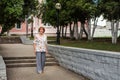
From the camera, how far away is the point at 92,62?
12.3 m

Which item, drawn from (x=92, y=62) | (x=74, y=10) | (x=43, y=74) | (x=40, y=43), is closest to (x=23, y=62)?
(x=43, y=74)

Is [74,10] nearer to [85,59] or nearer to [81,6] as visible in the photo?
[81,6]

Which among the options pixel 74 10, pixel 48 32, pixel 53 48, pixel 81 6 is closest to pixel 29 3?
pixel 53 48

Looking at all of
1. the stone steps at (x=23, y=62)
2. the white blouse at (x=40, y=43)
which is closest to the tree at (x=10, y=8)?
the stone steps at (x=23, y=62)

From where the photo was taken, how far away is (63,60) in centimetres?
1571

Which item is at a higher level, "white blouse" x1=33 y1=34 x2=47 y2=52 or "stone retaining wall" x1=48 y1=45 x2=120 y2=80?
"white blouse" x1=33 y1=34 x2=47 y2=52

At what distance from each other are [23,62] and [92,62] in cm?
490

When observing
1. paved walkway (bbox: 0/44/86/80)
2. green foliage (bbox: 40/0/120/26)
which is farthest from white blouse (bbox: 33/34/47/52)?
green foliage (bbox: 40/0/120/26)

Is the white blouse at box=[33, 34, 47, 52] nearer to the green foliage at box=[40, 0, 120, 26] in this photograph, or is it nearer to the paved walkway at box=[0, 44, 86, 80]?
the paved walkway at box=[0, 44, 86, 80]

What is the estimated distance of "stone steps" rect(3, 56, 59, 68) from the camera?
15695 millimetres

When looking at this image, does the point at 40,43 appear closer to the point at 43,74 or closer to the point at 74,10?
the point at 43,74

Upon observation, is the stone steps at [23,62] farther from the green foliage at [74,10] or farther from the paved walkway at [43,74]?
the green foliage at [74,10]

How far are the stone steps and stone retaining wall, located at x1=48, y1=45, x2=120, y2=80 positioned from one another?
1.39 feet

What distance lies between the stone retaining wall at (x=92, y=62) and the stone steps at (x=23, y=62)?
0.42 meters
